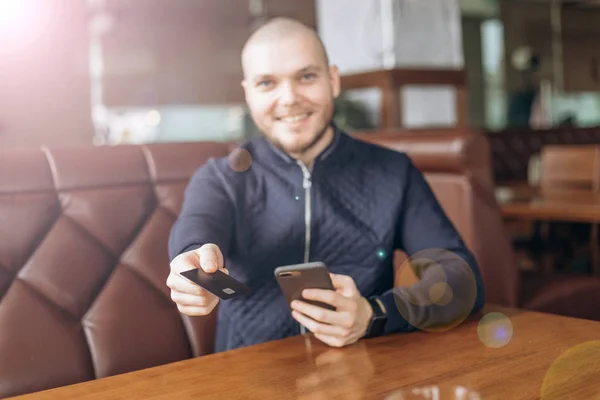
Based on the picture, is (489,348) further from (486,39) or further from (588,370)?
(486,39)

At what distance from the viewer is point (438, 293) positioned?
1.28 metres

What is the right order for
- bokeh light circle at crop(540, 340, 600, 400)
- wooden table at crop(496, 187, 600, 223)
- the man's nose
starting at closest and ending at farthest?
1. bokeh light circle at crop(540, 340, 600, 400)
2. the man's nose
3. wooden table at crop(496, 187, 600, 223)

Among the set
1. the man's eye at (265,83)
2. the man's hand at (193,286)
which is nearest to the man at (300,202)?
the man's eye at (265,83)

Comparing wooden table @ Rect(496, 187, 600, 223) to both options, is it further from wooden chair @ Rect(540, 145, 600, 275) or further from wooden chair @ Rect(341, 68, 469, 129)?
wooden chair @ Rect(341, 68, 469, 129)

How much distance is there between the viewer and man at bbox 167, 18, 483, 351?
1386 millimetres

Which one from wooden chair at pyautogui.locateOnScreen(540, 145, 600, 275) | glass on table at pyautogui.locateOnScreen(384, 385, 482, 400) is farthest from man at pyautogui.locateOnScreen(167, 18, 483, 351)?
wooden chair at pyautogui.locateOnScreen(540, 145, 600, 275)

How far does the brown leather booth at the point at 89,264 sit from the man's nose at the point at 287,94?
477 millimetres

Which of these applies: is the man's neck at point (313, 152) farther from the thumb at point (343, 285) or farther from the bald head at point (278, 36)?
the thumb at point (343, 285)

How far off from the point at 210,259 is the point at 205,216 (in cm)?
32

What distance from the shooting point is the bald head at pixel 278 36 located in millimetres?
1390

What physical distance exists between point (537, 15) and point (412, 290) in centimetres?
1019

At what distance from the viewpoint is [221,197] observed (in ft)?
4.68

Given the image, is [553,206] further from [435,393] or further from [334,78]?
[435,393]

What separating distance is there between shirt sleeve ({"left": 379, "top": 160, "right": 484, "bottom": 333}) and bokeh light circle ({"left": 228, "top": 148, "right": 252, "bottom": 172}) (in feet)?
1.14
